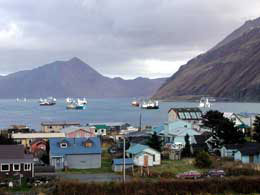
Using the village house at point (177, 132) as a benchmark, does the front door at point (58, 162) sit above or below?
below

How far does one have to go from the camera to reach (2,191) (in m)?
17.7

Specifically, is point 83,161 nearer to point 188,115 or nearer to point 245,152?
point 245,152

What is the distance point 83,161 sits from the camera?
2602 centimetres

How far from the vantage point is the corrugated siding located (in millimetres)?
25781

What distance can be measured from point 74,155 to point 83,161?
2.19ft

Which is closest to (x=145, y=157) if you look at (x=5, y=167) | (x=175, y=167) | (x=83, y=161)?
(x=175, y=167)

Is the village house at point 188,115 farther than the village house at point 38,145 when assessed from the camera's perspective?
Yes

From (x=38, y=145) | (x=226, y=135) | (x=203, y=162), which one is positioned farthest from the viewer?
(x=38, y=145)

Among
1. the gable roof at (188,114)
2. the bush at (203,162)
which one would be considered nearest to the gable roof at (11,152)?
Answer: the bush at (203,162)

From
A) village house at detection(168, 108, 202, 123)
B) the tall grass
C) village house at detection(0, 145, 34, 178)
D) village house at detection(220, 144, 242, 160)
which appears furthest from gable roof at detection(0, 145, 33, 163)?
village house at detection(168, 108, 202, 123)

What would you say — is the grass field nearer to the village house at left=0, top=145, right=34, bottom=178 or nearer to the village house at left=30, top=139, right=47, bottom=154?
the village house at left=0, top=145, right=34, bottom=178

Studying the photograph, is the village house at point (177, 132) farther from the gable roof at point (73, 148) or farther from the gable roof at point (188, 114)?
the gable roof at point (73, 148)

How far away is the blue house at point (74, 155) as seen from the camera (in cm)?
2562

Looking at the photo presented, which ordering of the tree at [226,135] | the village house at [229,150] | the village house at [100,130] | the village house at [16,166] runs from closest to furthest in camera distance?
the village house at [16,166], the village house at [229,150], the tree at [226,135], the village house at [100,130]
